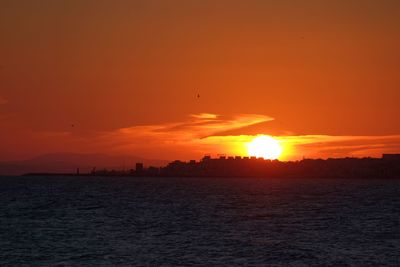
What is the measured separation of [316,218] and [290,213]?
7913 mm

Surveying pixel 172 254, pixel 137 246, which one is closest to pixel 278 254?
pixel 172 254

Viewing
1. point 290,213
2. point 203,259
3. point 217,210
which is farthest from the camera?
point 217,210

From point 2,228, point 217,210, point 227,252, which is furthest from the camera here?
point 217,210

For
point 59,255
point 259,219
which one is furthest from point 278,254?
point 259,219

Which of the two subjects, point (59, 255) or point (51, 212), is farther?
point (51, 212)

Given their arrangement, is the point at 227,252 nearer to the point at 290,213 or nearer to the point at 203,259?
the point at 203,259

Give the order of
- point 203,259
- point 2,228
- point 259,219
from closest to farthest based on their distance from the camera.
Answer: point 203,259 → point 2,228 → point 259,219

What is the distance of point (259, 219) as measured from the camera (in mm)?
87625

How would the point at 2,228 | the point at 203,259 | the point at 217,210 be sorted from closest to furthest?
1. the point at 203,259
2. the point at 2,228
3. the point at 217,210

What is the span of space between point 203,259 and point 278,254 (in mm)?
6776

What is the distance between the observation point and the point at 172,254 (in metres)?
53.7

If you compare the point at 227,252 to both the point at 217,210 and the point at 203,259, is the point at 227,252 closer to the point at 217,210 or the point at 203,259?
the point at 203,259

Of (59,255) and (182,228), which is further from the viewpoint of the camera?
(182,228)

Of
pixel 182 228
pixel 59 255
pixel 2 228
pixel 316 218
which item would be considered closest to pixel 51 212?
pixel 2 228
